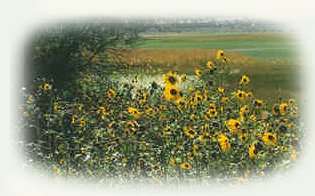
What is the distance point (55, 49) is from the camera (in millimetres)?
4566

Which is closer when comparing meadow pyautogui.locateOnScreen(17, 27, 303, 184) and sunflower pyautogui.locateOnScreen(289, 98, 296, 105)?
meadow pyautogui.locateOnScreen(17, 27, 303, 184)

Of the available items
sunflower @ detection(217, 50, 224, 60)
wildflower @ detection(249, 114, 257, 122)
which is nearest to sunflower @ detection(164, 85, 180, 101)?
sunflower @ detection(217, 50, 224, 60)

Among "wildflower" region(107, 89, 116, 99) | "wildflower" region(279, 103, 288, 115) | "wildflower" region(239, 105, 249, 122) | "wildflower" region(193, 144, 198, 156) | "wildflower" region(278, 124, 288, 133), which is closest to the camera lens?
"wildflower" region(193, 144, 198, 156)

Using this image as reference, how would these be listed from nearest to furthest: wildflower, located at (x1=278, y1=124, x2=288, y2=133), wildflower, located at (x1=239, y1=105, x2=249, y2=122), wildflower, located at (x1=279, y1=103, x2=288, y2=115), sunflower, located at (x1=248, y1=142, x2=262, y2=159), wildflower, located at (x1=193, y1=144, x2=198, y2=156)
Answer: sunflower, located at (x1=248, y1=142, x2=262, y2=159), wildflower, located at (x1=193, y1=144, x2=198, y2=156), wildflower, located at (x1=278, y1=124, x2=288, y2=133), wildflower, located at (x1=239, y1=105, x2=249, y2=122), wildflower, located at (x1=279, y1=103, x2=288, y2=115)

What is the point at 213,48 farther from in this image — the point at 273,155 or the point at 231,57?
the point at 273,155

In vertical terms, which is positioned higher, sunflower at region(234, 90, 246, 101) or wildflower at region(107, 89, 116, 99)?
sunflower at region(234, 90, 246, 101)

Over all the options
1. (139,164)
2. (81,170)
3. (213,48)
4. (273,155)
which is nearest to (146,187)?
(139,164)

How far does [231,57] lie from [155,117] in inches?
27.6

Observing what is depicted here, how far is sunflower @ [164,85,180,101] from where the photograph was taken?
434 centimetres

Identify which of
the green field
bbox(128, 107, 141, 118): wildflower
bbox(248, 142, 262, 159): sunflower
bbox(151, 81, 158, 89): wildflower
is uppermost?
the green field

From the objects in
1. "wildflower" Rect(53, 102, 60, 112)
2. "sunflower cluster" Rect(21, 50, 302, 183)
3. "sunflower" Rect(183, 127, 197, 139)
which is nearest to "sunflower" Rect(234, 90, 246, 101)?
"sunflower cluster" Rect(21, 50, 302, 183)

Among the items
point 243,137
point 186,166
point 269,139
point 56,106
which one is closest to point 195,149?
point 186,166

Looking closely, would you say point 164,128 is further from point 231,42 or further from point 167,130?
→ point 231,42

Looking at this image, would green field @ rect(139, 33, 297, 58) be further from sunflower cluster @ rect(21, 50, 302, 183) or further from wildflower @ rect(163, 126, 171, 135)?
wildflower @ rect(163, 126, 171, 135)
